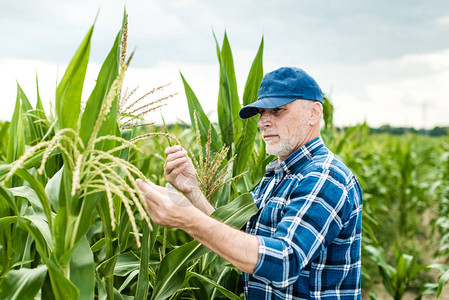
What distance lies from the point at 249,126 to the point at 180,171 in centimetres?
53

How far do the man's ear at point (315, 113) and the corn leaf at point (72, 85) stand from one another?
98cm

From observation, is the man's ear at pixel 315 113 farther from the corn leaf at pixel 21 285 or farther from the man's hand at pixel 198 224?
the corn leaf at pixel 21 285

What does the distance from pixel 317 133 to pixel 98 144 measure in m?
0.99

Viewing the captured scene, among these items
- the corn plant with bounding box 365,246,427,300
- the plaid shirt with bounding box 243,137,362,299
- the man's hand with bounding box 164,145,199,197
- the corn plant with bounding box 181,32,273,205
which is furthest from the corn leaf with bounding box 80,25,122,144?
the corn plant with bounding box 365,246,427,300

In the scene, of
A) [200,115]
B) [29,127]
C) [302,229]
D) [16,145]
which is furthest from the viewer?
[200,115]

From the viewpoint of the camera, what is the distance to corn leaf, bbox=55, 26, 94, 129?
0.98 meters

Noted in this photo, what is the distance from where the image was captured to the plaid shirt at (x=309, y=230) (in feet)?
4.15

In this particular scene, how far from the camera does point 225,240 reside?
119 cm

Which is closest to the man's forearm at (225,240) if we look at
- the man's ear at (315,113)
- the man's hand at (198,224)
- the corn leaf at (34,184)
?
the man's hand at (198,224)

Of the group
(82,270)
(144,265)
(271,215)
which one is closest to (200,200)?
(271,215)

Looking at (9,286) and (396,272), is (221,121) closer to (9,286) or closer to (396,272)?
(9,286)

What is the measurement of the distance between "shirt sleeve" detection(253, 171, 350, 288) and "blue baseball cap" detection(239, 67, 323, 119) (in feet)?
1.14

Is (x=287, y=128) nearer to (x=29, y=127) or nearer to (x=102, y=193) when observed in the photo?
(x=102, y=193)

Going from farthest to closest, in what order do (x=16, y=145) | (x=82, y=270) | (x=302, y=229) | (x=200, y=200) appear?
(x=200, y=200)
(x=16, y=145)
(x=302, y=229)
(x=82, y=270)
